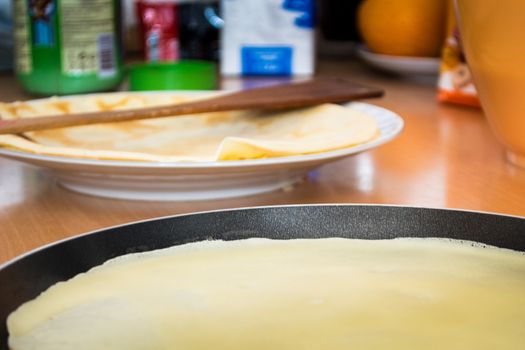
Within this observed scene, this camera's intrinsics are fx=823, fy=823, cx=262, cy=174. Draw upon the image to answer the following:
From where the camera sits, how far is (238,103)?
0.68 meters

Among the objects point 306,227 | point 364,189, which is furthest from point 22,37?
point 306,227

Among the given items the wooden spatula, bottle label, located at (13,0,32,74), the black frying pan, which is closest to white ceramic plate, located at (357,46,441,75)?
the wooden spatula

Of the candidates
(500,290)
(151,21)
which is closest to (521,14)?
(500,290)

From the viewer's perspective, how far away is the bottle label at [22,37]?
3.39 feet

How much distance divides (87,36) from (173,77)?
148 mm

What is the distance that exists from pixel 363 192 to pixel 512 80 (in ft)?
0.45

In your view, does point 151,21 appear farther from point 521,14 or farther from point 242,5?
point 521,14

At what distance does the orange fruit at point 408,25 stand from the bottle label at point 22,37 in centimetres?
47

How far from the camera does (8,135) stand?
0.57m

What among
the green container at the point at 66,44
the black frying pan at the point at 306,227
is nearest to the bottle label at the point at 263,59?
the green container at the point at 66,44

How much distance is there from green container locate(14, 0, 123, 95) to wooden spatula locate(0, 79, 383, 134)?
1.25 feet

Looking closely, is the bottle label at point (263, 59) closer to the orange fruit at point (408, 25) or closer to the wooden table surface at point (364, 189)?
the orange fruit at point (408, 25)

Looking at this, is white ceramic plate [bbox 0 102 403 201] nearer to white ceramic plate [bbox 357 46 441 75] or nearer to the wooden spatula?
the wooden spatula

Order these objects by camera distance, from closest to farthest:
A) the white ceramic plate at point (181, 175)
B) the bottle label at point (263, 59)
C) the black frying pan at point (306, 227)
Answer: the black frying pan at point (306, 227) → the white ceramic plate at point (181, 175) → the bottle label at point (263, 59)
